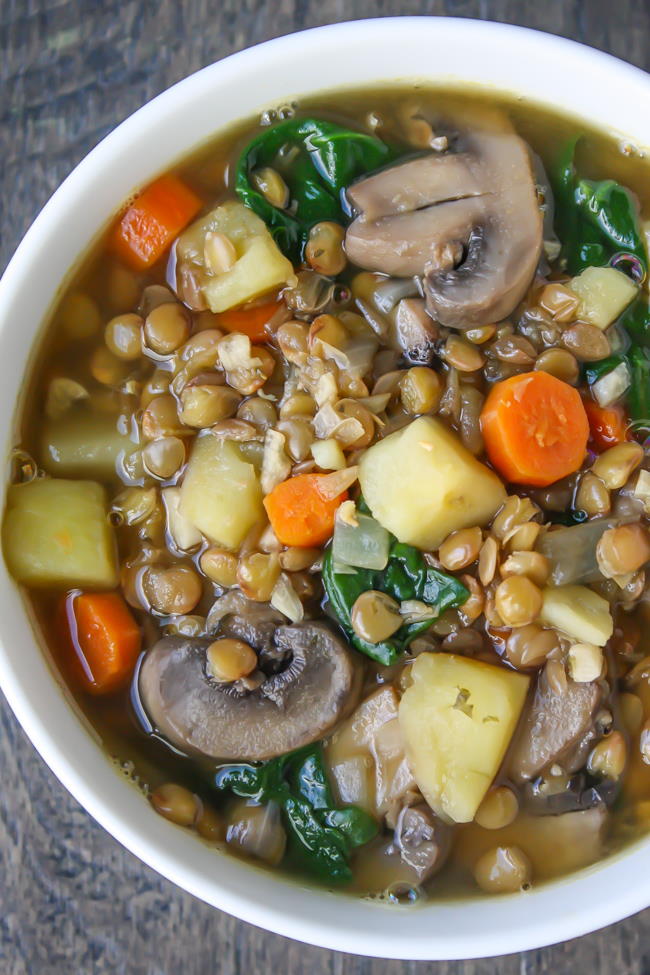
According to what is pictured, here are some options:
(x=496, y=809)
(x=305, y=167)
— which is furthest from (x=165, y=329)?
(x=496, y=809)

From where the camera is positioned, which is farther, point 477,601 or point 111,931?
point 111,931

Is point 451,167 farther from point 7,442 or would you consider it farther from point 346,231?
point 7,442

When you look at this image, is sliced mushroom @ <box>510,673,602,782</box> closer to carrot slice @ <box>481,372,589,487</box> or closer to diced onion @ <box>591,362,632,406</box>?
carrot slice @ <box>481,372,589,487</box>

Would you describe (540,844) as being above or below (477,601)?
below

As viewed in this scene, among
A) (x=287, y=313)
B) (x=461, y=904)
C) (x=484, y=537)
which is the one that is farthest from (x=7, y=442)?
(x=461, y=904)

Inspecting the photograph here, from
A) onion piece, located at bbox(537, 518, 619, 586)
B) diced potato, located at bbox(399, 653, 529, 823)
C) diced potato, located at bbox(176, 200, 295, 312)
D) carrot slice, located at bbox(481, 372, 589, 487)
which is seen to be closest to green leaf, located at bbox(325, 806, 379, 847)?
diced potato, located at bbox(399, 653, 529, 823)

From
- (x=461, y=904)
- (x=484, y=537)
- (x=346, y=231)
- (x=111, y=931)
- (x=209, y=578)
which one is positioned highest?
(x=346, y=231)

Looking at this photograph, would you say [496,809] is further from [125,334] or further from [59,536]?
[125,334]
